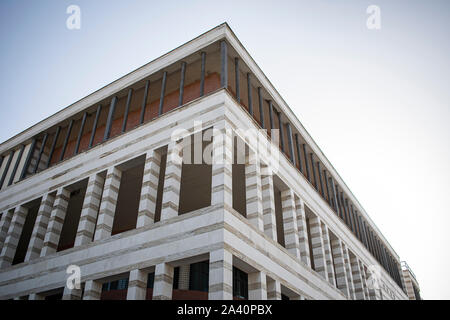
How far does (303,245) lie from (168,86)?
1167cm

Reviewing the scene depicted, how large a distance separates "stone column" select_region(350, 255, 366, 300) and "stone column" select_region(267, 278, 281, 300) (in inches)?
535

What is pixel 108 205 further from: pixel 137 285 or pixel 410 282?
pixel 410 282

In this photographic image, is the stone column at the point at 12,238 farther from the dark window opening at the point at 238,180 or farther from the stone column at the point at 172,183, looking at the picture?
the dark window opening at the point at 238,180

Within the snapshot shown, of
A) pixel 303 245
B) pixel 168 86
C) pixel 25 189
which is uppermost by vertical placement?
pixel 168 86

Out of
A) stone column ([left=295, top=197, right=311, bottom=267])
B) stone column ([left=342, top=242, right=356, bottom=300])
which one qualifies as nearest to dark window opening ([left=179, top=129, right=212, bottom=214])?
stone column ([left=295, top=197, right=311, bottom=267])

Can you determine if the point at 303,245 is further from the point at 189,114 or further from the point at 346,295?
the point at 189,114

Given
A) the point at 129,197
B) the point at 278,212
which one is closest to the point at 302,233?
the point at 278,212

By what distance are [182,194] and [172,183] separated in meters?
8.09

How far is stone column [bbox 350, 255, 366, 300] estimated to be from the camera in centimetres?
2577

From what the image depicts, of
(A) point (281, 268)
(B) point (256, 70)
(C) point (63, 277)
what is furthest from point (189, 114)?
(C) point (63, 277)

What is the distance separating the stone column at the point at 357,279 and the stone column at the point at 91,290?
18.1 m

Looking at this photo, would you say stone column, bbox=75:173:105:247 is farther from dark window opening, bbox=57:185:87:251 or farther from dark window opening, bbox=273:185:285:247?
dark window opening, bbox=273:185:285:247

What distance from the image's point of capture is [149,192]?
15.8m

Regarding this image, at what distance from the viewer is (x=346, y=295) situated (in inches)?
885
